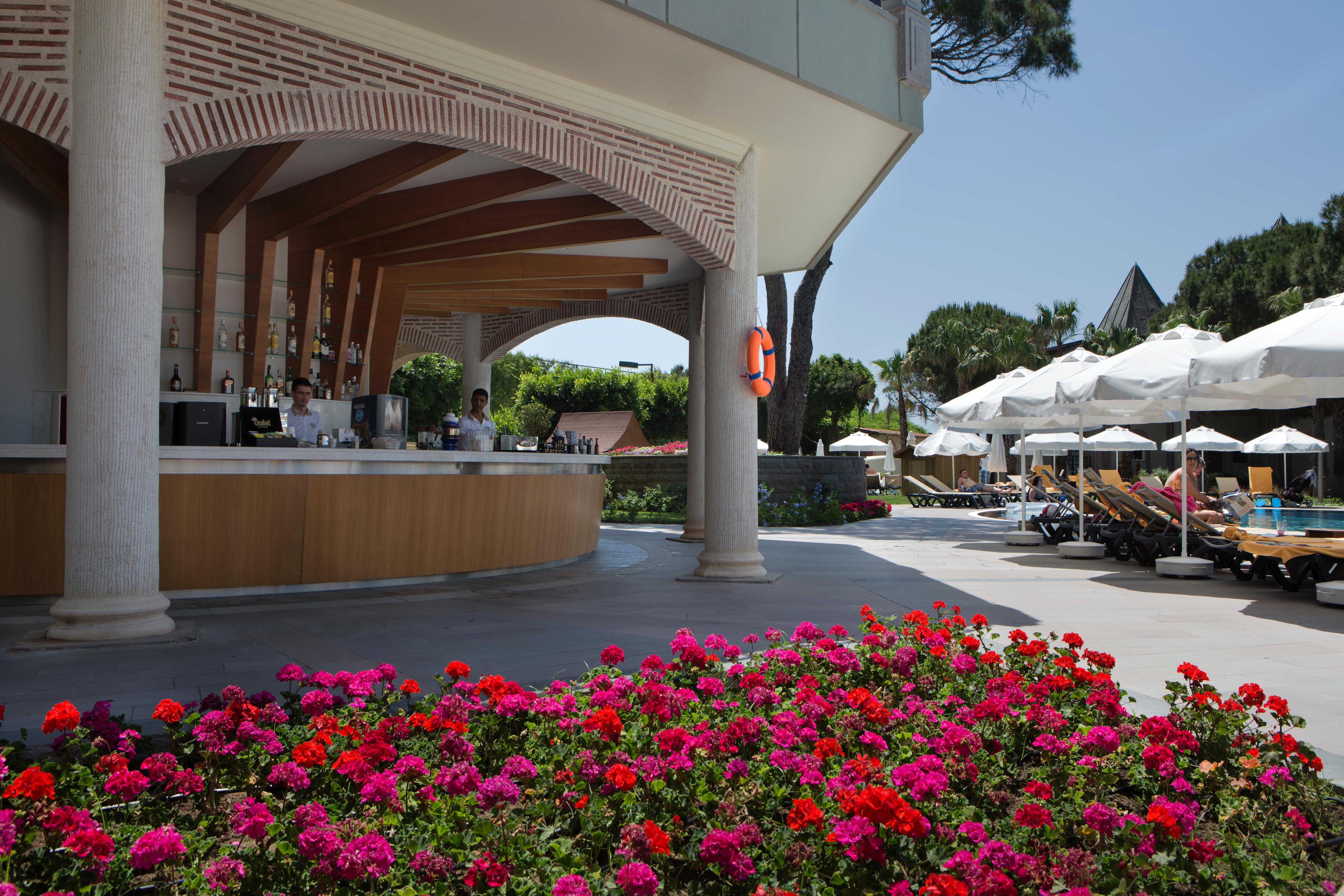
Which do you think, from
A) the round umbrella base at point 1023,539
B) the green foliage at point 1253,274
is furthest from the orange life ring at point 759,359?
the green foliage at point 1253,274

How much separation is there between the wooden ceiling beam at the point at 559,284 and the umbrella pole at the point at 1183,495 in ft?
21.8

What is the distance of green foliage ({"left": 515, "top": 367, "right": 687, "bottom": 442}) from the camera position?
37.8 meters

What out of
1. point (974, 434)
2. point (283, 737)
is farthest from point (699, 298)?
point (974, 434)

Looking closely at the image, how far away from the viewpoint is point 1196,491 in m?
9.47

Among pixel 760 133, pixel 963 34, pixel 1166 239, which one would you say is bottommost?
pixel 760 133

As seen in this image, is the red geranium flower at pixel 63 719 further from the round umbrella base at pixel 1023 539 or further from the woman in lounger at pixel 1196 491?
the round umbrella base at pixel 1023 539

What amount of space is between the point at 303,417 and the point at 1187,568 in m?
8.20

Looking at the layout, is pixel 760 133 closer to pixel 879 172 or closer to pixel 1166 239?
pixel 879 172

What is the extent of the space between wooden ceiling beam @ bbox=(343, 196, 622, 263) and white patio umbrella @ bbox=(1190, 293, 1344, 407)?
5.23 meters

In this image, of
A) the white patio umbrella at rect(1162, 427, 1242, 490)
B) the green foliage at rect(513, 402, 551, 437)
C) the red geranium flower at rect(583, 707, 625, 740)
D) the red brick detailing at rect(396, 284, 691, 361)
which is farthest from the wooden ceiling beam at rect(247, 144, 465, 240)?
the green foliage at rect(513, 402, 551, 437)

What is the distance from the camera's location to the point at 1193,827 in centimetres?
220

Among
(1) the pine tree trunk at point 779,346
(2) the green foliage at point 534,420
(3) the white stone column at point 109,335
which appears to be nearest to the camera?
(3) the white stone column at point 109,335

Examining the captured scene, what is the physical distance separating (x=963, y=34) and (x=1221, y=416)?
2124cm

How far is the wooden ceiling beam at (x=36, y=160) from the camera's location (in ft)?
21.5
